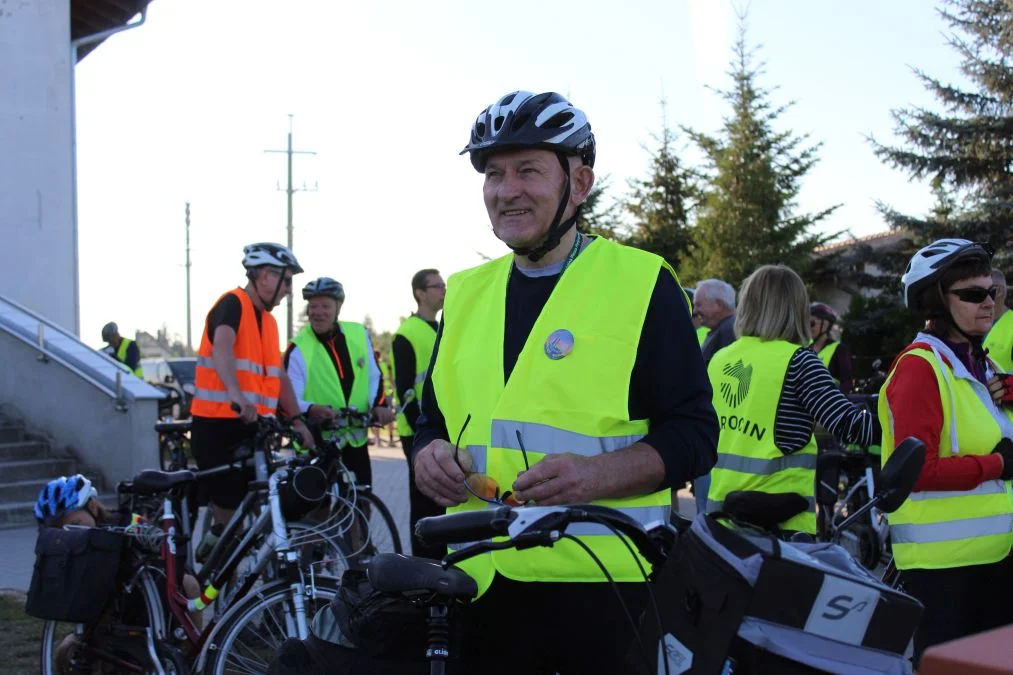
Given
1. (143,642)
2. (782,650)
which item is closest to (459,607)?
(782,650)

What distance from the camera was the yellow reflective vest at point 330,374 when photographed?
8125 mm

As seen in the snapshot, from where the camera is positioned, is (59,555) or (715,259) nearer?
(59,555)

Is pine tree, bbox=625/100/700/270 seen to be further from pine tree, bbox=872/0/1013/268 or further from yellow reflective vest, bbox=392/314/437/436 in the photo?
yellow reflective vest, bbox=392/314/437/436

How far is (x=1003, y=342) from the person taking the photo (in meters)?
7.23

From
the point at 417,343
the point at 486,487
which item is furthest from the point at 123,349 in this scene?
the point at 486,487

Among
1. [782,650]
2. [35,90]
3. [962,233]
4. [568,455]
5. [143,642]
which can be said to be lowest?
[143,642]

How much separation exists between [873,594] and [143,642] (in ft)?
13.7

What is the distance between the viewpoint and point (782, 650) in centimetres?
167

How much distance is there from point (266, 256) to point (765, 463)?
3398 mm

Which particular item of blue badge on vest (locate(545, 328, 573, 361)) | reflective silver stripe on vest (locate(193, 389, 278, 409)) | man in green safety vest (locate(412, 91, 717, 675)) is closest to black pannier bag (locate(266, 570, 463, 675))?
man in green safety vest (locate(412, 91, 717, 675))

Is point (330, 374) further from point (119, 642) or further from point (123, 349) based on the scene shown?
point (123, 349)

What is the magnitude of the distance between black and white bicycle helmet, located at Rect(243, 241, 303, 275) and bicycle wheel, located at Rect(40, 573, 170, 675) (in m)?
2.29

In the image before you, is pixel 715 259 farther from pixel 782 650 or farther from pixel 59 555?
pixel 782 650

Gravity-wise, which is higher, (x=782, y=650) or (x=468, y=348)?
(x=468, y=348)
